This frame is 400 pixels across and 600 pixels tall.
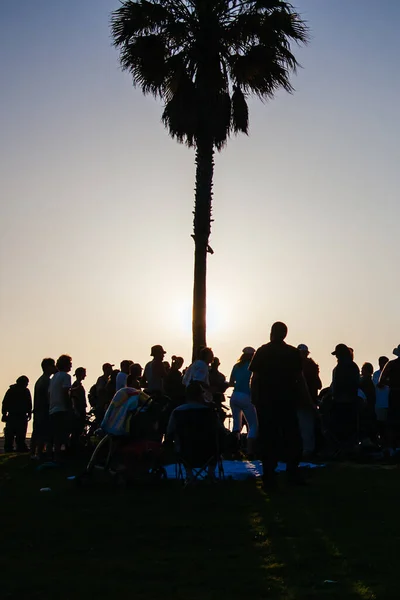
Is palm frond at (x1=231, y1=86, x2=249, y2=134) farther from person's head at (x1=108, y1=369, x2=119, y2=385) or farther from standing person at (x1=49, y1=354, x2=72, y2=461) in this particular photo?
standing person at (x1=49, y1=354, x2=72, y2=461)

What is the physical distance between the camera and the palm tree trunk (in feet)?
77.2

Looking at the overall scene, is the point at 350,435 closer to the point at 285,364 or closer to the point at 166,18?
the point at 285,364

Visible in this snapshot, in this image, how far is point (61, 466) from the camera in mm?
15898

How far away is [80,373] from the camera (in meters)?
19.2

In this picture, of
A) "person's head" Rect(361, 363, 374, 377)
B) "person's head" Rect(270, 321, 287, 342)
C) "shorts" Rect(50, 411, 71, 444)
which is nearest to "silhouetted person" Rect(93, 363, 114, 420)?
"shorts" Rect(50, 411, 71, 444)

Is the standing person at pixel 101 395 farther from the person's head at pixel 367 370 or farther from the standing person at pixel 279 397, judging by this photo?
the standing person at pixel 279 397

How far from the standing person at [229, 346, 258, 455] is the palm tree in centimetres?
797

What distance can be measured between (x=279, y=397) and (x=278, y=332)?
80cm

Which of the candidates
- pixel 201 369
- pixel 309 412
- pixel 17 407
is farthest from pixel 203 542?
pixel 17 407

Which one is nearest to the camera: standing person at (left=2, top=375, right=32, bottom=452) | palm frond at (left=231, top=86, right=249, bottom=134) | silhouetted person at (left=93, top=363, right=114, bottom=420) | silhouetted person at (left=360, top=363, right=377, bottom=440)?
silhouetted person at (left=360, top=363, right=377, bottom=440)

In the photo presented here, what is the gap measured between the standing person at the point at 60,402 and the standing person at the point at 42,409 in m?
0.68

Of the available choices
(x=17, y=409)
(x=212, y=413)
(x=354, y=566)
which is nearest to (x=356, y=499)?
(x=212, y=413)

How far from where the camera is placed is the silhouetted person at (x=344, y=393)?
1628 cm

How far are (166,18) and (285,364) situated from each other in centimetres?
1413
